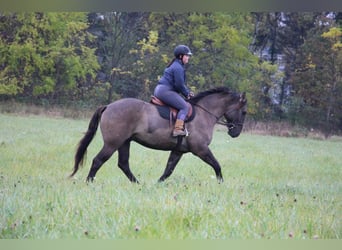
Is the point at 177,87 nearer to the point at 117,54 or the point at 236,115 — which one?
the point at 236,115

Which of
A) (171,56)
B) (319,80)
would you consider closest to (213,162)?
(171,56)

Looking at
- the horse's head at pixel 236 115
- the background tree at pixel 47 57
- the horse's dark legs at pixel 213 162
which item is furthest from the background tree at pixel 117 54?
the horse's dark legs at pixel 213 162

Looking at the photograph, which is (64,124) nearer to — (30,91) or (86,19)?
(30,91)

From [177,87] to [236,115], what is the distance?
2.58 ft

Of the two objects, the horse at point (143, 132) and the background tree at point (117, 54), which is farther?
the background tree at point (117, 54)

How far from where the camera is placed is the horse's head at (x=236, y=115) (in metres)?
5.07

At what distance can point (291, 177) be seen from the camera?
5258 mm

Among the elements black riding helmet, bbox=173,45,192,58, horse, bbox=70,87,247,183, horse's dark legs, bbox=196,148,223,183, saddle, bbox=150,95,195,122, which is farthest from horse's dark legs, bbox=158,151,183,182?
black riding helmet, bbox=173,45,192,58

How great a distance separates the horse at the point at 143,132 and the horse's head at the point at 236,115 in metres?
0.05

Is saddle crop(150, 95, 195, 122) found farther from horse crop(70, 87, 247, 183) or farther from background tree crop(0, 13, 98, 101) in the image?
background tree crop(0, 13, 98, 101)

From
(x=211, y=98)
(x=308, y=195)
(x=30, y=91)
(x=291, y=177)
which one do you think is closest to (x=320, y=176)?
(x=291, y=177)

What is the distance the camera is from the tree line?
17.0 feet

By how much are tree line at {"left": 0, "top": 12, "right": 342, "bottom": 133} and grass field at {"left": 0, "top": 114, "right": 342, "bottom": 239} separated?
0.37 m

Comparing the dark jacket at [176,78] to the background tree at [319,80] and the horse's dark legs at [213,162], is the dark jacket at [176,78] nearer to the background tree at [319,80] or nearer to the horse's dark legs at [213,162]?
the horse's dark legs at [213,162]
